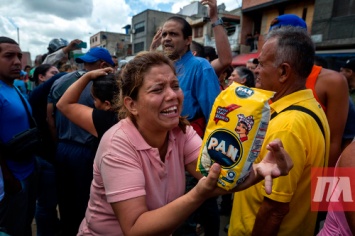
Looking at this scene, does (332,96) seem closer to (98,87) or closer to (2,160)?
(98,87)

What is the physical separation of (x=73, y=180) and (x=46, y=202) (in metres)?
0.84

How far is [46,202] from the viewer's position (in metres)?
2.81

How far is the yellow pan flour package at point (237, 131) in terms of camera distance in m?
0.82

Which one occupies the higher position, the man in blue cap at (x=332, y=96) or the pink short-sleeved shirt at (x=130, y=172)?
the man in blue cap at (x=332, y=96)

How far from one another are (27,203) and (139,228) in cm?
182

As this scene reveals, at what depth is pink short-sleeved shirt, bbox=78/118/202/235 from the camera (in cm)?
107

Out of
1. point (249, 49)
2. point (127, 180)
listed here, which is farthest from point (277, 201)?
point (249, 49)

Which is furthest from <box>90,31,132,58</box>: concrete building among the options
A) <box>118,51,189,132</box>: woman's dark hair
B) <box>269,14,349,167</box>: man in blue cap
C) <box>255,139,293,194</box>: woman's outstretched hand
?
<box>255,139,293,194</box>: woman's outstretched hand

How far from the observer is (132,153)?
1.17 metres

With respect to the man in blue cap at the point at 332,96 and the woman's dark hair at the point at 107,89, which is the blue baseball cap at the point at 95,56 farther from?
the man in blue cap at the point at 332,96

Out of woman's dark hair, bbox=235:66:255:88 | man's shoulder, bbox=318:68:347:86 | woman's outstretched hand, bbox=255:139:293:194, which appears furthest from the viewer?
woman's dark hair, bbox=235:66:255:88

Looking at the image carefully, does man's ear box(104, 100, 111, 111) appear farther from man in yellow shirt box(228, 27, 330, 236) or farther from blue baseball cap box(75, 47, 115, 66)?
blue baseball cap box(75, 47, 115, 66)

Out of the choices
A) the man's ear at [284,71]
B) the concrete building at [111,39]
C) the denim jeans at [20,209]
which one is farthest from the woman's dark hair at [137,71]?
the concrete building at [111,39]

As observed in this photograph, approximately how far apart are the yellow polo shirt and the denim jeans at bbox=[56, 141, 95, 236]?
1.46m
